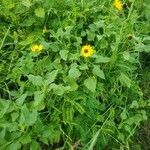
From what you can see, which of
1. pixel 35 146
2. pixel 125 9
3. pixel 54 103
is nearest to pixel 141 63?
pixel 125 9

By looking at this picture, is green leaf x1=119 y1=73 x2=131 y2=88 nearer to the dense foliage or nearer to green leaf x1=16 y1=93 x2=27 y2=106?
the dense foliage

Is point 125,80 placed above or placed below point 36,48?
below

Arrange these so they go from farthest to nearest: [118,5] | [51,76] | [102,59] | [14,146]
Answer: [118,5]
[102,59]
[51,76]
[14,146]

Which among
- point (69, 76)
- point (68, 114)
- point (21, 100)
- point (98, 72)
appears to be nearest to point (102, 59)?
point (98, 72)

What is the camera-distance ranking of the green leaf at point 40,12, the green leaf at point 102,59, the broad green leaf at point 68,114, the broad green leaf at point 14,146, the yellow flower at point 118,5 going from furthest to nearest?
the yellow flower at point 118,5, the green leaf at point 40,12, the green leaf at point 102,59, the broad green leaf at point 68,114, the broad green leaf at point 14,146

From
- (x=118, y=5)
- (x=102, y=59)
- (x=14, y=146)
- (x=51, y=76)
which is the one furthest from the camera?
(x=118, y=5)

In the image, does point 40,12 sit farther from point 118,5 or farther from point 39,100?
point 39,100

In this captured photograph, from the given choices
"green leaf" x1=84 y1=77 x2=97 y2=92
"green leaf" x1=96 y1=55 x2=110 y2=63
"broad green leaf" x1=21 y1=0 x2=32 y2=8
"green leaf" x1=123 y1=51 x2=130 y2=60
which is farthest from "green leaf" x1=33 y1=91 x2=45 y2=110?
"broad green leaf" x1=21 y1=0 x2=32 y2=8

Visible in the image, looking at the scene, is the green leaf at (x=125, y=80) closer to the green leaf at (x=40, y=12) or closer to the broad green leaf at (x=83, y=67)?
the broad green leaf at (x=83, y=67)

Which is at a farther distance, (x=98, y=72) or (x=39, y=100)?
(x=98, y=72)

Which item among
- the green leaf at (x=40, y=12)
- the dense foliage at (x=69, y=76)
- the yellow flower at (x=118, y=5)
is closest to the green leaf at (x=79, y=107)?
the dense foliage at (x=69, y=76)
